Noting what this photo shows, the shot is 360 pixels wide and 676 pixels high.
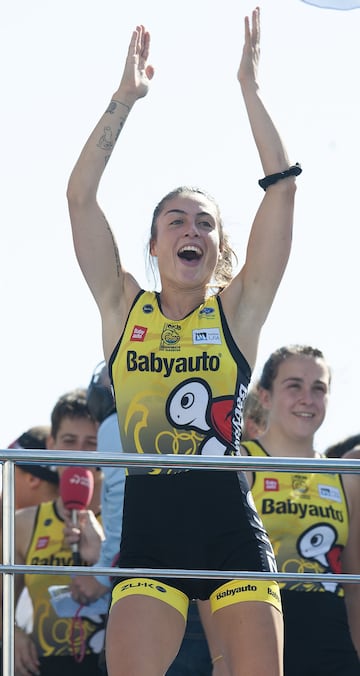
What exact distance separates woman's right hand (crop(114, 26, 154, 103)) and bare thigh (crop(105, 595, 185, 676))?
186cm

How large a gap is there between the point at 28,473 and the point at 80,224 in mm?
2672

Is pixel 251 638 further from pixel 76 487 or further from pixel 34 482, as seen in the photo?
pixel 34 482

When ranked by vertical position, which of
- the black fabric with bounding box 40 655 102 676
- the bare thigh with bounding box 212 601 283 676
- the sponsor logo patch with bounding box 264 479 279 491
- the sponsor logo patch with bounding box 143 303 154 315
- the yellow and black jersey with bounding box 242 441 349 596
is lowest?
the bare thigh with bounding box 212 601 283 676

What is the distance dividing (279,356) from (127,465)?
6.92 ft

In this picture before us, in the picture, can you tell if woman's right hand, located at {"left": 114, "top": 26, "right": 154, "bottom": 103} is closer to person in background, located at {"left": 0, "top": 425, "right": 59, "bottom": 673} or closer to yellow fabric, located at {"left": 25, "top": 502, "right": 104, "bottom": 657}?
yellow fabric, located at {"left": 25, "top": 502, "right": 104, "bottom": 657}

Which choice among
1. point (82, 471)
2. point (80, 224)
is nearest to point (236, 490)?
point (80, 224)

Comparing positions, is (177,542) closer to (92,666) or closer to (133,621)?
(133,621)

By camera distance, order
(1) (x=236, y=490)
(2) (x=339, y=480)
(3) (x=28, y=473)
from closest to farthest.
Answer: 1. (1) (x=236, y=490)
2. (2) (x=339, y=480)
3. (3) (x=28, y=473)

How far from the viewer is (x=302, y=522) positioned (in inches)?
205

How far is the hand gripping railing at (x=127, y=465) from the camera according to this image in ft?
12.0

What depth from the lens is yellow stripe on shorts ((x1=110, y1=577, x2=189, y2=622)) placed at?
3762 millimetres

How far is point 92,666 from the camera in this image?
568cm

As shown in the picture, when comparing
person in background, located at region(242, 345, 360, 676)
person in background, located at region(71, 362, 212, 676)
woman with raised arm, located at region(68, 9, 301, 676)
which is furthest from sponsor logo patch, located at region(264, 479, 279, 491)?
woman with raised arm, located at region(68, 9, 301, 676)

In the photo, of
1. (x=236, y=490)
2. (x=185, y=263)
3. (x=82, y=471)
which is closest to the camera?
(x=236, y=490)
